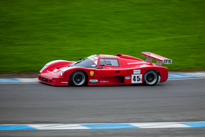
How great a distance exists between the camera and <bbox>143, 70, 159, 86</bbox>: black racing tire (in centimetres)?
1048

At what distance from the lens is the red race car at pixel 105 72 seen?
9.78 metres

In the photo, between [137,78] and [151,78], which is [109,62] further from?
[151,78]

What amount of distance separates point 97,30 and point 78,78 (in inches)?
404

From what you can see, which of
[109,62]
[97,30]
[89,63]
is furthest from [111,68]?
[97,30]

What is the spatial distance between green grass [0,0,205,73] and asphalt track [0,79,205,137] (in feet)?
14.8

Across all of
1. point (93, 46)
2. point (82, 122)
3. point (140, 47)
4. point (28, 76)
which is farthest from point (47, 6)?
point (82, 122)

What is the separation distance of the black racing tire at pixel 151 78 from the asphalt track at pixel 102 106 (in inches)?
9.5

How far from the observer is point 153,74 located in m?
10.6

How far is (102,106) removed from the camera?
7469 mm

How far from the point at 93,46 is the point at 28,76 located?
20.3 ft

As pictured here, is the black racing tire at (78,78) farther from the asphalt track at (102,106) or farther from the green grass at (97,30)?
the green grass at (97,30)

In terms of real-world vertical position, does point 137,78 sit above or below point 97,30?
below

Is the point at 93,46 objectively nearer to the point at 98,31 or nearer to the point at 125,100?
the point at 98,31

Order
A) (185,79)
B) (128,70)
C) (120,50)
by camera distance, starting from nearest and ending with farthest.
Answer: (128,70) < (185,79) < (120,50)
